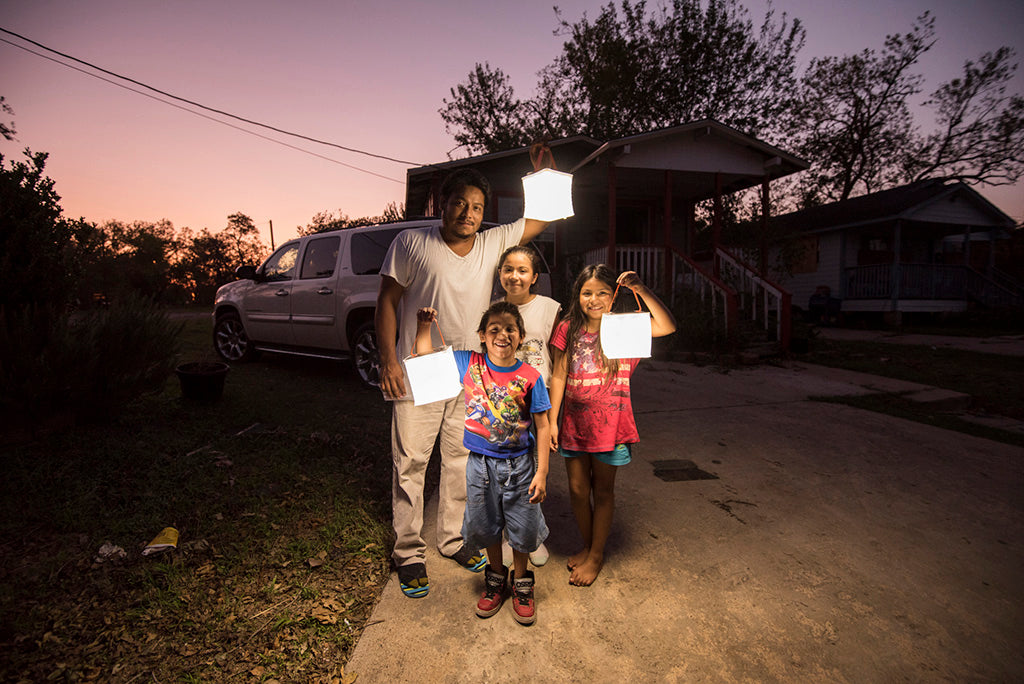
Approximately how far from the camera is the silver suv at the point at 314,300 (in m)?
5.77

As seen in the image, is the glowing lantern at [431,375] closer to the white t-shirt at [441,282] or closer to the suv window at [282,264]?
the white t-shirt at [441,282]

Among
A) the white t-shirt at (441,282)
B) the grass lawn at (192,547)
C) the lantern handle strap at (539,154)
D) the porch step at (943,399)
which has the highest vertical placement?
the lantern handle strap at (539,154)

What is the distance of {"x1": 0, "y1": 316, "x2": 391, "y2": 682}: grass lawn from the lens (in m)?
1.90

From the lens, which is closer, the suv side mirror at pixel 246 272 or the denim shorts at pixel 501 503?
the denim shorts at pixel 501 503

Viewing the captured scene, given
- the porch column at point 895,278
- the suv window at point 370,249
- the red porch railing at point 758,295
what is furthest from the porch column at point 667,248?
the porch column at point 895,278

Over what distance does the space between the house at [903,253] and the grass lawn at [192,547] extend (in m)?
15.7

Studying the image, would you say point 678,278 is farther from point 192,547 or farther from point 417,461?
point 192,547

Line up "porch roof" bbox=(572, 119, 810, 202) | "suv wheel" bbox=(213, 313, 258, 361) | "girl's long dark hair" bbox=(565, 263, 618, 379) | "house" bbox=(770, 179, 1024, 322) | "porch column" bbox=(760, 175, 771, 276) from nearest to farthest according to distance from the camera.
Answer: "girl's long dark hair" bbox=(565, 263, 618, 379) → "suv wheel" bbox=(213, 313, 258, 361) → "porch roof" bbox=(572, 119, 810, 202) → "porch column" bbox=(760, 175, 771, 276) → "house" bbox=(770, 179, 1024, 322)

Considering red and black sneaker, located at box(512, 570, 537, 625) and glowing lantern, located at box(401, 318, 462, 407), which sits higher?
glowing lantern, located at box(401, 318, 462, 407)

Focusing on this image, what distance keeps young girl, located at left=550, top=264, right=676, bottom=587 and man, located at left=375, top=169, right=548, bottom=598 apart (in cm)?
41

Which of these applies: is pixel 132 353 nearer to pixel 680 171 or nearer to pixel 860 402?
pixel 860 402

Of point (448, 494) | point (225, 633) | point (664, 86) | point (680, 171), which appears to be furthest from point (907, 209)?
point (225, 633)

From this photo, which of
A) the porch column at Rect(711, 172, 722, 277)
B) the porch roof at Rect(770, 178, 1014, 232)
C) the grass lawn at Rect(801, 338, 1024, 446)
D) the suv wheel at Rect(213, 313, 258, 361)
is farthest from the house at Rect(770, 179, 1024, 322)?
the suv wheel at Rect(213, 313, 258, 361)

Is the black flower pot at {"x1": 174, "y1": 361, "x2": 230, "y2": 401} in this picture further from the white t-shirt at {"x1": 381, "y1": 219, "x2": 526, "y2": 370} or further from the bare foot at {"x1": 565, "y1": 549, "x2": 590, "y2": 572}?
the bare foot at {"x1": 565, "y1": 549, "x2": 590, "y2": 572}
